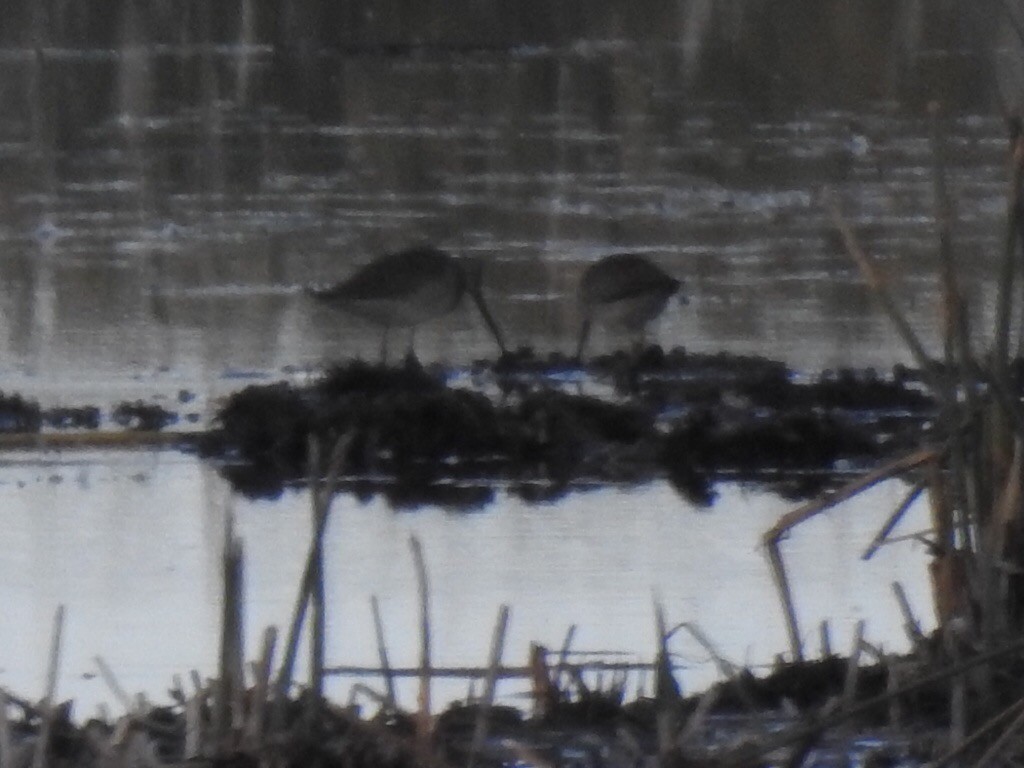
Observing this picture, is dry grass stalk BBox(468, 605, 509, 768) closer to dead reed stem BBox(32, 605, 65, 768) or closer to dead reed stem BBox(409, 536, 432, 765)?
dead reed stem BBox(409, 536, 432, 765)

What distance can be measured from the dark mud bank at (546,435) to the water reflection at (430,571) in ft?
0.55

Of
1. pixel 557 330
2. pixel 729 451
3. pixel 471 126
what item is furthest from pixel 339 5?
pixel 729 451

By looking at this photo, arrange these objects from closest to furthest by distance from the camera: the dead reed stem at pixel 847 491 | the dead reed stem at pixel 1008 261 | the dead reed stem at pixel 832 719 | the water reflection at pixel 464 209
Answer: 1. the dead reed stem at pixel 832 719
2. the dead reed stem at pixel 1008 261
3. the dead reed stem at pixel 847 491
4. the water reflection at pixel 464 209

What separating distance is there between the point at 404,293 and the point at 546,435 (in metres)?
1.98

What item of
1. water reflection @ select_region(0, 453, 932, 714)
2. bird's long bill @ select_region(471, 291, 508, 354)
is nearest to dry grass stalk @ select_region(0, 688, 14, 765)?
water reflection @ select_region(0, 453, 932, 714)

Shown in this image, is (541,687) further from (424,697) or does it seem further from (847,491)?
(847,491)

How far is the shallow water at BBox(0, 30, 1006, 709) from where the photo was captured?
4.18 m

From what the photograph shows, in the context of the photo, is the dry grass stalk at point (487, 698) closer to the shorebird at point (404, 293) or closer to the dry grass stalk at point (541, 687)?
the dry grass stalk at point (541, 687)

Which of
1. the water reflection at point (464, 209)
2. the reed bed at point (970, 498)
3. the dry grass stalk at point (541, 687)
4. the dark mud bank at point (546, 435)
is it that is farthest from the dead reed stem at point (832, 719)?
the water reflection at point (464, 209)

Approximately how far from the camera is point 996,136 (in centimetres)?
Answer: 1208

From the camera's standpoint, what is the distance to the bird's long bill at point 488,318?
7570mm

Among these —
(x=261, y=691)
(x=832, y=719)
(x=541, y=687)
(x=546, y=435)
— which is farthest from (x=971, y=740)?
(x=546, y=435)

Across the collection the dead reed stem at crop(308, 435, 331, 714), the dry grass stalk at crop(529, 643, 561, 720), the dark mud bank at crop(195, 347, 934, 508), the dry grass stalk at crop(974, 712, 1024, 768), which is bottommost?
the dry grass stalk at crop(974, 712, 1024, 768)

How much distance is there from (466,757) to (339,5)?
15.8m
